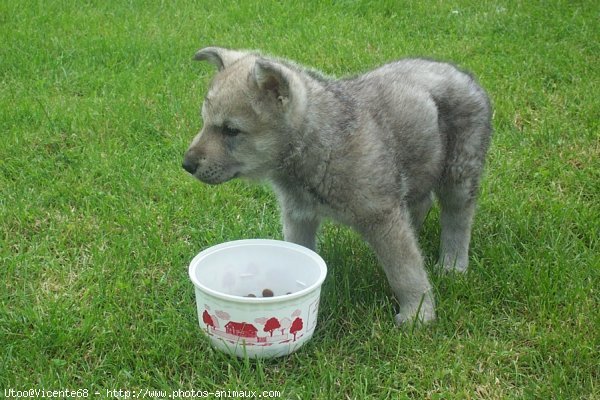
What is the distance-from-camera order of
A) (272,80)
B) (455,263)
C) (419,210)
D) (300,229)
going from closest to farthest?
(272,80), (300,229), (455,263), (419,210)

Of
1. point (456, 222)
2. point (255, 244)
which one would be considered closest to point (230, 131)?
point (255, 244)

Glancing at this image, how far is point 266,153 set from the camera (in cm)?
362

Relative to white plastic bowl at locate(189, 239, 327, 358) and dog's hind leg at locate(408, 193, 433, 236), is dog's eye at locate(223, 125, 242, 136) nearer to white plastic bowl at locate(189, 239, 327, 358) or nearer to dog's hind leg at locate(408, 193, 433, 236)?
white plastic bowl at locate(189, 239, 327, 358)

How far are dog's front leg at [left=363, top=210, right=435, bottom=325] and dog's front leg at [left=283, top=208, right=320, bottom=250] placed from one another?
444 millimetres

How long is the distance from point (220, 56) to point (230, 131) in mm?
542

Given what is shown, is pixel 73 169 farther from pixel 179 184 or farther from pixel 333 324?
pixel 333 324

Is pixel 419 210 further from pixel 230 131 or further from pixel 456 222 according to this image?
pixel 230 131

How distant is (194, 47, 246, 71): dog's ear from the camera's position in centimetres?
389

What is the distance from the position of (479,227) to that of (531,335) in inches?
47.5

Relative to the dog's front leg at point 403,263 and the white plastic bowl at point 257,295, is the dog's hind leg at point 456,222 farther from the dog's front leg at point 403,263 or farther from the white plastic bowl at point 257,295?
the white plastic bowl at point 257,295

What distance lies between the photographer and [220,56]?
3.91 metres

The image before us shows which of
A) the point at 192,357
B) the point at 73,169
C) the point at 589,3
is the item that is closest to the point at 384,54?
the point at 589,3

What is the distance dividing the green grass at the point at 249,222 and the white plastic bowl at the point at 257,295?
0.13 m

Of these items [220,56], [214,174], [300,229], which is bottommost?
[300,229]
